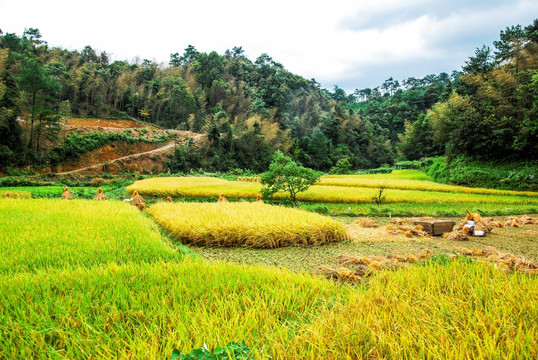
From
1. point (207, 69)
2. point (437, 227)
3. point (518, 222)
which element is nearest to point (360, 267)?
point (437, 227)

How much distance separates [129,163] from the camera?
85.3ft

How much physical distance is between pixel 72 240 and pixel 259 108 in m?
44.1

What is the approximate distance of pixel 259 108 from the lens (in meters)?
46.7

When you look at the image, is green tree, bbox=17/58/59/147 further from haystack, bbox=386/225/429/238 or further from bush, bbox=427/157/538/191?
bush, bbox=427/157/538/191

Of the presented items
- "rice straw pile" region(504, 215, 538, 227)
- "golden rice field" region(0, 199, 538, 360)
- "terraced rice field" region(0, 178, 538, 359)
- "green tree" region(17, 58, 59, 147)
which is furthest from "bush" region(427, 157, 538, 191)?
"green tree" region(17, 58, 59, 147)

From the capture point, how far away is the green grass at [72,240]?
3.62 m

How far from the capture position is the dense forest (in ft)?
66.6

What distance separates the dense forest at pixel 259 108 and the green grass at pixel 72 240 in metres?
18.5

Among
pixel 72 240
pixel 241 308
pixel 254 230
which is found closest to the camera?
pixel 241 308

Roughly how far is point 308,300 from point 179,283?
121 cm

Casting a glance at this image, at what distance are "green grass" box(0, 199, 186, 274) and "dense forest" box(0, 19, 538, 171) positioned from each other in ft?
60.8

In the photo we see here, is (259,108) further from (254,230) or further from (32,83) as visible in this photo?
(254,230)

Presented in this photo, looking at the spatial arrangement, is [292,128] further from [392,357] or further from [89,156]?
[392,357]

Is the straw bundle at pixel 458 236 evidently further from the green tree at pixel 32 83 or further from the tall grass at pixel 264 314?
the green tree at pixel 32 83
